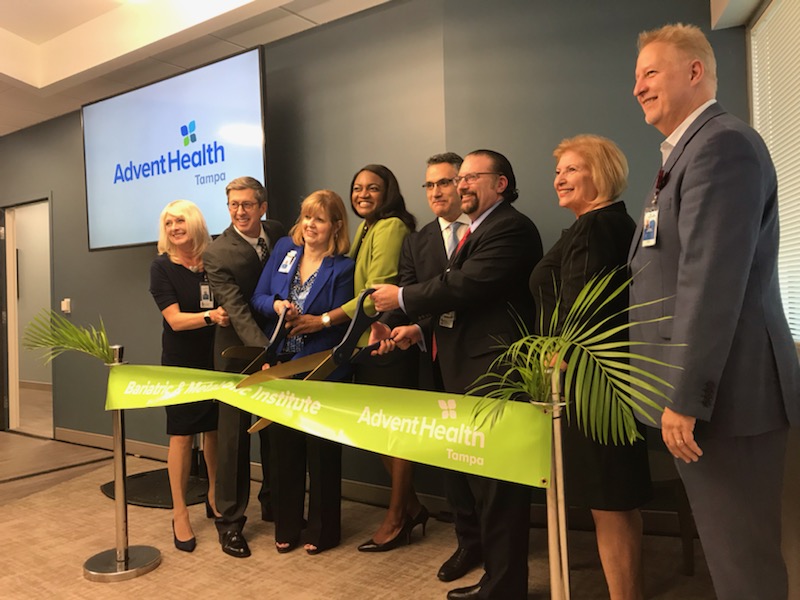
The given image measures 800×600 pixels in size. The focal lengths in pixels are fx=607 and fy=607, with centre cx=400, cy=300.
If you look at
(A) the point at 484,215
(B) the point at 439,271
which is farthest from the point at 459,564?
(A) the point at 484,215

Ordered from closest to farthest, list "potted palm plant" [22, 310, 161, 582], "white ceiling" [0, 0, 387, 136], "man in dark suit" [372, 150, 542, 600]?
1. "man in dark suit" [372, 150, 542, 600]
2. "potted palm plant" [22, 310, 161, 582]
3. "white ceiling" [0, 0, 387, 136]

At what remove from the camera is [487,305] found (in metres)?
2.15

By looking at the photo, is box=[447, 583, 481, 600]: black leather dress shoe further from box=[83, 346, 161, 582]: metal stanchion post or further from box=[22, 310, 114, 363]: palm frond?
box=[22, 310, 114, 363]: palm frond

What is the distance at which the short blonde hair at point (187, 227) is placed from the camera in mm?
2846

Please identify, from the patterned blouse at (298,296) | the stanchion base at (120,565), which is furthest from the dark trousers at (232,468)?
the patterned blouse at (298,296)

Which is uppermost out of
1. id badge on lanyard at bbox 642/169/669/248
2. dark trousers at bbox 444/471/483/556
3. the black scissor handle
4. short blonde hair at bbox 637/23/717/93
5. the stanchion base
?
short blonde hair at bbox 637/23/717/93

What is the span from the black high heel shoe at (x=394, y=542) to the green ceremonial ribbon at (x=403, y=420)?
1.07 m

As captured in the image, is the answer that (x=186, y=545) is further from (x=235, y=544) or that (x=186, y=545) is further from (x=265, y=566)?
(x=265, y=566)

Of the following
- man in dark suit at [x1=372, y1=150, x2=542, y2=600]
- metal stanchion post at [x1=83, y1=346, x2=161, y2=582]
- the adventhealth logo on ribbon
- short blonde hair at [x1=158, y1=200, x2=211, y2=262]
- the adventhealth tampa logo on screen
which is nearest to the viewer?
man in dark suit at [x1=372, y1=150, x2=542, y2=600]

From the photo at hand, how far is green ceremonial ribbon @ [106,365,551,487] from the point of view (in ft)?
4.35

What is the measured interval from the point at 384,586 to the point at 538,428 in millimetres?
1382

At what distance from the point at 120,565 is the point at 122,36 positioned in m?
3.17

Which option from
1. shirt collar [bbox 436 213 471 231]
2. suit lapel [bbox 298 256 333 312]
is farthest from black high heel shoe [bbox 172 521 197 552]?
shirt collar [bbox 436 213 471 231]

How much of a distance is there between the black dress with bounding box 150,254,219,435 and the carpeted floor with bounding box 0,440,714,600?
22.3 inches
